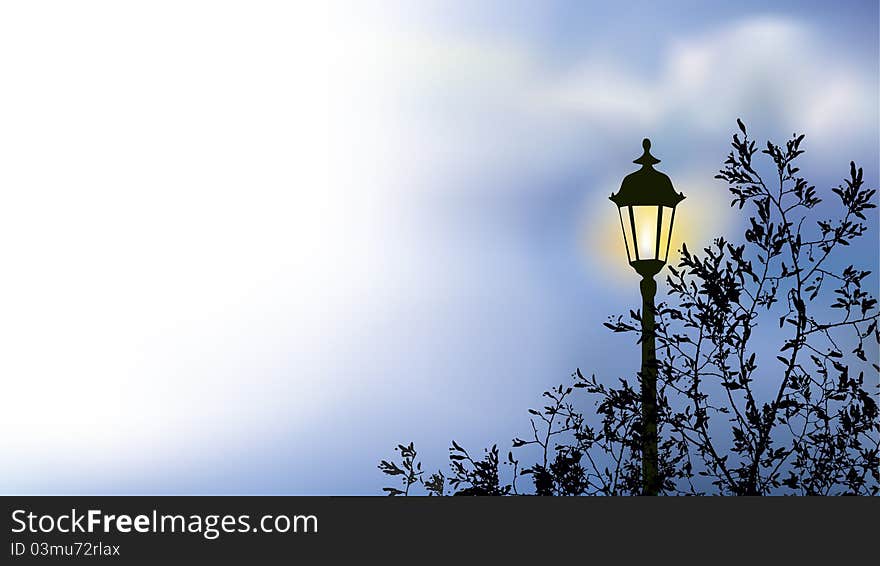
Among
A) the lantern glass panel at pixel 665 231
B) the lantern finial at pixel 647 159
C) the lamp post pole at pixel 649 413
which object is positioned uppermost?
the lantern finial at pixel 647 159

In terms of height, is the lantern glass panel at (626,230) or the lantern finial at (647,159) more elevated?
the lantern finial at (647,159)

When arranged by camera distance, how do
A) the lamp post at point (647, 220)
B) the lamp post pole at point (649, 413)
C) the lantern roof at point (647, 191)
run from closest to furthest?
the lamp post pole at point (649, 413), the lamp post at point (647, 220), the lantern roof at point (647, 191)

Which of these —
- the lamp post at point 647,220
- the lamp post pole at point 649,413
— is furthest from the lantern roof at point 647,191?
the lamp post pole at point 649,413

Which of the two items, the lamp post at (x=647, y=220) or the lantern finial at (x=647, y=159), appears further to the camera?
the lantern finial at (x=647, y=159)

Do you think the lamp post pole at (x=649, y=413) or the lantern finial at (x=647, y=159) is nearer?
the lamp post pole at (x=649, y=413)

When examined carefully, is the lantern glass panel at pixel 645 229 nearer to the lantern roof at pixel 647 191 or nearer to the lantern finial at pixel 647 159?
the lantern roof at pixel 647 191

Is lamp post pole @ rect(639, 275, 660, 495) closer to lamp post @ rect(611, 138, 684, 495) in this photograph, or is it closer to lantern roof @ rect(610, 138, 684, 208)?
lamp post @ rect(611, 138, 684, 495)

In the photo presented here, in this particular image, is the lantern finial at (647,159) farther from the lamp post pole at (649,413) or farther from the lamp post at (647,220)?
the lamp post pole at (649,413)

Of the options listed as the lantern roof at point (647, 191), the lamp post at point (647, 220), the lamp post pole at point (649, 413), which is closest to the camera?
the lamp post pole at point (649, 413)

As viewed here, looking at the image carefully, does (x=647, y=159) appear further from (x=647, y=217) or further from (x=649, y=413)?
(x=649, y=413)

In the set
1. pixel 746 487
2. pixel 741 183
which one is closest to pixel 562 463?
pixel 746 487

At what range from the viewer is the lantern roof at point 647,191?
802cm

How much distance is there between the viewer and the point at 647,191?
316 inches

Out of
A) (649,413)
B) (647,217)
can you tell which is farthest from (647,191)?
(649,413)
